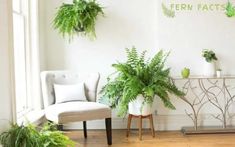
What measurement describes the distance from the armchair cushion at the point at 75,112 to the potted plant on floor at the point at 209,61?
5.18ft

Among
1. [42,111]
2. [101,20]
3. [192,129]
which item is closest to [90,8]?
[101,20]

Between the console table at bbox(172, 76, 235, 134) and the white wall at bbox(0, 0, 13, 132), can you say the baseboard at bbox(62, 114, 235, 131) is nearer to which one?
the console table at bbox(172, 76, 235, 134)

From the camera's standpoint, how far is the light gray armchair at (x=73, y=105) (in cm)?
345

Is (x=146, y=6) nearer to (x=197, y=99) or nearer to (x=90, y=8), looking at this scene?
(x=90, y=8)

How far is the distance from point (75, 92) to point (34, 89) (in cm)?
63

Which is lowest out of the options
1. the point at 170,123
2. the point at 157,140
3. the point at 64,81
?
the point at 157,140

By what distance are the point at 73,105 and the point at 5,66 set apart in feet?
3.94

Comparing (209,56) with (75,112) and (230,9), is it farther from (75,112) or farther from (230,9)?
(75,112)

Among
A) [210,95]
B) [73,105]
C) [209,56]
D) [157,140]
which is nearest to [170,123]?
[157,140]

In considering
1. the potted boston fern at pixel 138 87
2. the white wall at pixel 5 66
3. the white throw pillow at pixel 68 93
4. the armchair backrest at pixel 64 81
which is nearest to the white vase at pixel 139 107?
the potted boston fern at pixel 138 87

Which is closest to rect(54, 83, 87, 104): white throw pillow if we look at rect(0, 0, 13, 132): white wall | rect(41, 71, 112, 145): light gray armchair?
rect(41, 71, 112, 145): light gray armchair

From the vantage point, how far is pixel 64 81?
4035 mm

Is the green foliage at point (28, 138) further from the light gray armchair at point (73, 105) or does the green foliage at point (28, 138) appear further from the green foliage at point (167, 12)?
the green foliage at point (167, 12)

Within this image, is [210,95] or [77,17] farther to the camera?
[210,95]
